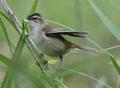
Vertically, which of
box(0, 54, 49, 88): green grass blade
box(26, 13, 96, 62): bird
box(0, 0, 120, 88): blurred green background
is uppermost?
box(0, 54, 49, 88): green grass blade

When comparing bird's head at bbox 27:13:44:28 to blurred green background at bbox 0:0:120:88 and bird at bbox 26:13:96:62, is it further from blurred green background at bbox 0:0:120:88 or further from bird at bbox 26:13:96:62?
blurred green background at bbox 0:0:120:88

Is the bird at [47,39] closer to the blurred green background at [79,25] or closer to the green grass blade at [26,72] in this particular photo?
the blurred green background at [79,25]

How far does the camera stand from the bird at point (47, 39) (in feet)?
8.82

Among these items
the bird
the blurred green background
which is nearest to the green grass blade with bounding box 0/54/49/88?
the bird

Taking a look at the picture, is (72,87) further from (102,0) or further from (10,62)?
(10,62)

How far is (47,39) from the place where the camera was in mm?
2756

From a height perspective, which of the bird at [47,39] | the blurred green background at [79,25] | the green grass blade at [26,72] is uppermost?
the green grass blade at [26,72]

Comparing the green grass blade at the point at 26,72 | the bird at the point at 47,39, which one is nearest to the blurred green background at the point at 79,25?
the bird at the point at 47,39

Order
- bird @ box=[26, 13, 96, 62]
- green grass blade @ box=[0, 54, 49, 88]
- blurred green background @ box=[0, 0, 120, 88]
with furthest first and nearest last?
blurred green background @ box=[0, 0, 120, 88] < bird @ box=[26, 13, 96, 62] < green grass blade @ box=[0, 54, 49, 88]

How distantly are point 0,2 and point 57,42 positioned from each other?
2.87 ft

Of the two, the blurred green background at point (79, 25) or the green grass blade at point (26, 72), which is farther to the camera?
the blurred green background at point (79, 25)

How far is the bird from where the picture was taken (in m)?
2.69

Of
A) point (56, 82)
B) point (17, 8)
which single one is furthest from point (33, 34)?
point (56, 82)

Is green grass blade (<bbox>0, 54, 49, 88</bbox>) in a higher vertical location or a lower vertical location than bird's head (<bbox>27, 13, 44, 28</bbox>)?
higher
